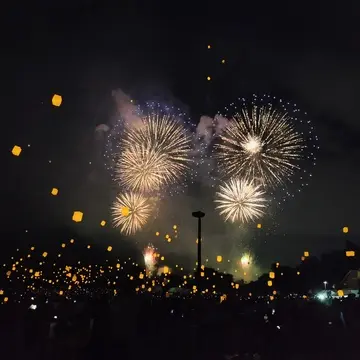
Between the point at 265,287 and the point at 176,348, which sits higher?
the point at 265,287

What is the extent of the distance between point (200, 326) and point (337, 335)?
16.8ft

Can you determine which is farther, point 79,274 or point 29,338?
point 79,274

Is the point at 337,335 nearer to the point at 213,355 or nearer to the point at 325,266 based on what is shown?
the point at 213,355

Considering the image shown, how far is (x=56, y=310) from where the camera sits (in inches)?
734

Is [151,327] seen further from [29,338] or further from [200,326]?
[29,338]

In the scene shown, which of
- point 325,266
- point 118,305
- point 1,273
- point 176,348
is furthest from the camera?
point 1,273

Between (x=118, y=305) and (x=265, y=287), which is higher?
(x=265, y=287)

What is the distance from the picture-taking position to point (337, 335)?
1725 cm

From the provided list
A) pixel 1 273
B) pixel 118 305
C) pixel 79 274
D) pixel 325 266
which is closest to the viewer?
pixel 118 305

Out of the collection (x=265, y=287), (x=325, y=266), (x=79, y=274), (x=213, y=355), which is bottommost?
(x=213, y=355)

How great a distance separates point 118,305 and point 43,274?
5011 inches

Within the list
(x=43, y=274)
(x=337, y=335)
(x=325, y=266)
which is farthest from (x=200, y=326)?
(x=43, y=274)

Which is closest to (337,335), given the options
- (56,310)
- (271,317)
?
(271,317)

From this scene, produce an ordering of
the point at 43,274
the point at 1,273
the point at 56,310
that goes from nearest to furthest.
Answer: the point at 56,310 → the point at 1,273 → the point at 43,274
